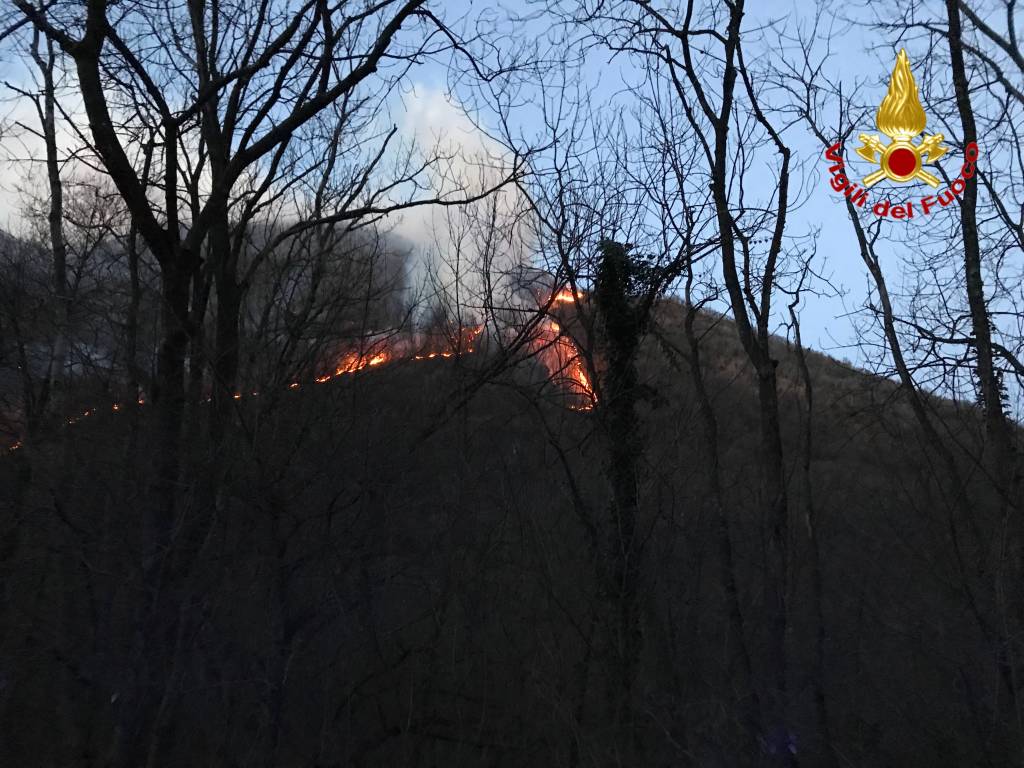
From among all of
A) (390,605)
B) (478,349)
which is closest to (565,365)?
(478,349)

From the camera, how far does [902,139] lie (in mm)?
9500

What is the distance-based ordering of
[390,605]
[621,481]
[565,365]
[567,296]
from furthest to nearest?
→ [567,296]
[621,481]
[565,365]
[390,605]

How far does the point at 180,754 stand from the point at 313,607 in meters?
1.22

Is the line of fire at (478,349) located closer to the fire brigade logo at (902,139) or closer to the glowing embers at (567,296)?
the glowing embers at (567,296)

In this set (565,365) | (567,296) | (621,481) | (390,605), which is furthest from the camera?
(567,296)

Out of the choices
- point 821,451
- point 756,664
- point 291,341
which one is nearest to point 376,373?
point 291,341

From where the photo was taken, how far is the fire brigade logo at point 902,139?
29.6 ft

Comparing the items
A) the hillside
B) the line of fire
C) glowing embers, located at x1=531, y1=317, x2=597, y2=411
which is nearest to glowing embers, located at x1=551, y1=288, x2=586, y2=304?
the line of fire

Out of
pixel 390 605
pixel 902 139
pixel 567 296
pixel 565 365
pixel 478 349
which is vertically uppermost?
pixel 902 139

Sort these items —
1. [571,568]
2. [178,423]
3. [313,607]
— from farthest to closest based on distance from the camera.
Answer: [571,568] < [313,607] < [178,423]

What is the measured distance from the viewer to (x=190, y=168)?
24.4 ft

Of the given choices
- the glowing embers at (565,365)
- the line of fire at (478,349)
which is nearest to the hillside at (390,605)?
the line of fire at (478,349)

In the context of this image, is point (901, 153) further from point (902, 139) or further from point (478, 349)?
point (478, 349)

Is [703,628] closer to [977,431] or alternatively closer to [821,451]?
[977,431]
